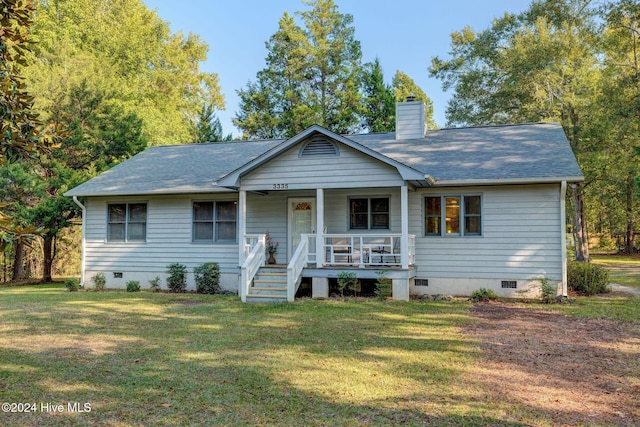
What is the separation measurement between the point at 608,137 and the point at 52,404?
26469 mm

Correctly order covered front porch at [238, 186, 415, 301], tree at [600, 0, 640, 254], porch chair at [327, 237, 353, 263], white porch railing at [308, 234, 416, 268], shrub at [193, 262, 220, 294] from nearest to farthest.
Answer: covered front porch at [238, 186, 415, 301]
white porch railing at [308, 234, 416, 268]
porch chair at [327, 237, 353, 263]
shrub at [193, 262, 220, 294]
tree at [600, 0, 640, 254]

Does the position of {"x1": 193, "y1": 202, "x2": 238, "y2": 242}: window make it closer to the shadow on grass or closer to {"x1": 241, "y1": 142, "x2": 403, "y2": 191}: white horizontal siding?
{"x1": 241, "y1": 142, "x2": 403, "y2": 191}: white horizontal siding

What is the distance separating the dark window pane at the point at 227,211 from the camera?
13.8 meters

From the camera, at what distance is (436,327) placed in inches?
317

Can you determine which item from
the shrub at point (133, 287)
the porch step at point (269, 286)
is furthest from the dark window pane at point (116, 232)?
the porch step at point (269, 286)

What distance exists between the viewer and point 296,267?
11.5 meters

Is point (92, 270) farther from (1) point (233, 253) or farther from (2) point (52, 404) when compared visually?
(2) point (52, 404)

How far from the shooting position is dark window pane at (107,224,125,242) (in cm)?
1451

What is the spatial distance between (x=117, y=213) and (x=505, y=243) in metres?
11.6

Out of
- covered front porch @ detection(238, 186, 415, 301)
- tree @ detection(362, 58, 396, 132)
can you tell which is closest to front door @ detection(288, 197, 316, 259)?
covered front porch @ detection(238, 186, 415, 301)

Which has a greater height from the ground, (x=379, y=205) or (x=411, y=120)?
(x=411, y=120)

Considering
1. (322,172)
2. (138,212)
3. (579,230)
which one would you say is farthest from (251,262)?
(579,230)

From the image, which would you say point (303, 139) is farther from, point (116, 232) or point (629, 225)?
point (629, 225)

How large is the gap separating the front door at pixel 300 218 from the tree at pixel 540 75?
595 inches
